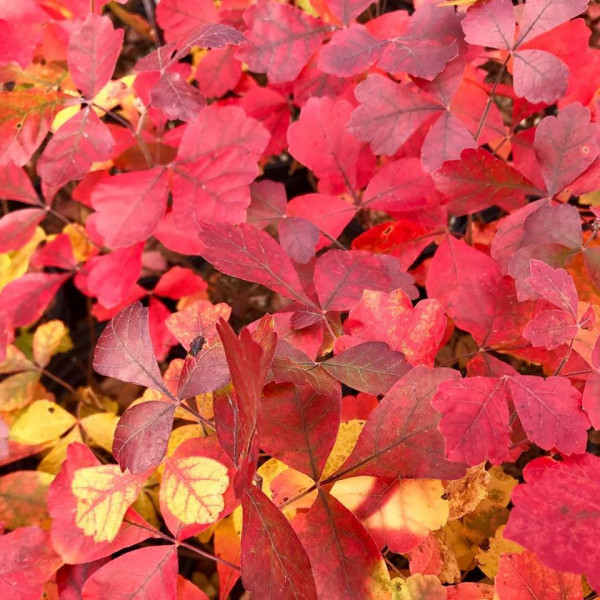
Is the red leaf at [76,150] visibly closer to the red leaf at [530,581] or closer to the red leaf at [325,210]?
the red leaf at [325,210]

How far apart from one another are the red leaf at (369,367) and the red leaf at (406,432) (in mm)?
26

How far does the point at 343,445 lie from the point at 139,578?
265mm

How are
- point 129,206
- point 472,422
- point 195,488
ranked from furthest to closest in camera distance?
point 129,206 → point 195,488 → point 472,422

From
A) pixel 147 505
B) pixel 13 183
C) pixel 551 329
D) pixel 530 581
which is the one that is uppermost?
pixel 551 329

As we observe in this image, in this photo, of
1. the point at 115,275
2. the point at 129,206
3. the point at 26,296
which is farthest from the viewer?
the point at 26,296

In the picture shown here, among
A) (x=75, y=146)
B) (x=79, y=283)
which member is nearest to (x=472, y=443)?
(x=75, y=146)

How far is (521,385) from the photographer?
582 millimetres

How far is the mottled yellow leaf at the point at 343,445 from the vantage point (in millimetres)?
719

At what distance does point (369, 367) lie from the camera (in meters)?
0.62

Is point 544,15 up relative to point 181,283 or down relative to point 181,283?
up

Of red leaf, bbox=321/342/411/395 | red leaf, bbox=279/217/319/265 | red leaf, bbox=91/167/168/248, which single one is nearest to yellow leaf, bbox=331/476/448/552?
red leaf, bbox=321/342/411/395

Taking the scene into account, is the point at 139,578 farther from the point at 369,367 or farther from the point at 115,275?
the point at 115,275

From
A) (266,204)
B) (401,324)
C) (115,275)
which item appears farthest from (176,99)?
(401,324)

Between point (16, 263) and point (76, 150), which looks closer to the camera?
point (76, 150)
